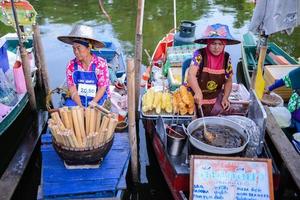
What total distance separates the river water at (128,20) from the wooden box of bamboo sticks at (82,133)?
5814 mm

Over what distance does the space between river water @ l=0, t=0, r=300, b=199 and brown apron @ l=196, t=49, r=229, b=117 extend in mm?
5800

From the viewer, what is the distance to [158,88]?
264 inches

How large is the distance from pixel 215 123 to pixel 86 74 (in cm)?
219

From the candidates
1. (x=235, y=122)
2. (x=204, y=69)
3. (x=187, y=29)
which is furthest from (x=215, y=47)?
(x=187, y=29)

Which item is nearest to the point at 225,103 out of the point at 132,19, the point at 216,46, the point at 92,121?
the point at 216,46

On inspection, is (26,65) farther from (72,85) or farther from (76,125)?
(76,125)

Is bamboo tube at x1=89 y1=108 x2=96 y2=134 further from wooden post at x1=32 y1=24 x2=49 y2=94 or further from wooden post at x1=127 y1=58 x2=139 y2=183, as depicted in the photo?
Answer: wooden post at x1=32 y1=24 x2=49 y2=94

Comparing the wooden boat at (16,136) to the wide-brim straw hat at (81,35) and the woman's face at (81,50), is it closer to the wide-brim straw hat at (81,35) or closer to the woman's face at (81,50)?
the woman's face at (81,50)

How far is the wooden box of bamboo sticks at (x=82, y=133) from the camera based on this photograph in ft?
14.2

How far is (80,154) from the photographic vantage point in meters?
4.36

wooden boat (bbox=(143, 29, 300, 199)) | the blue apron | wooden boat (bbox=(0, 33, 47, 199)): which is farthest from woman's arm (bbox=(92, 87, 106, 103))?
wooden boat (bbox=(0, 33, 47, 199))

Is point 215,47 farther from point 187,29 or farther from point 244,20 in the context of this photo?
point 244,20

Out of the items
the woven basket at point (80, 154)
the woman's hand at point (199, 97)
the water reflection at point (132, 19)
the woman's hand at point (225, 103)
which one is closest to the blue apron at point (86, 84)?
the woven basket at point (80, 154)

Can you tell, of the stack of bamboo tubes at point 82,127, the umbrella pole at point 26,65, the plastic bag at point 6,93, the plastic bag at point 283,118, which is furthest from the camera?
the plastic bag at point 6,93
